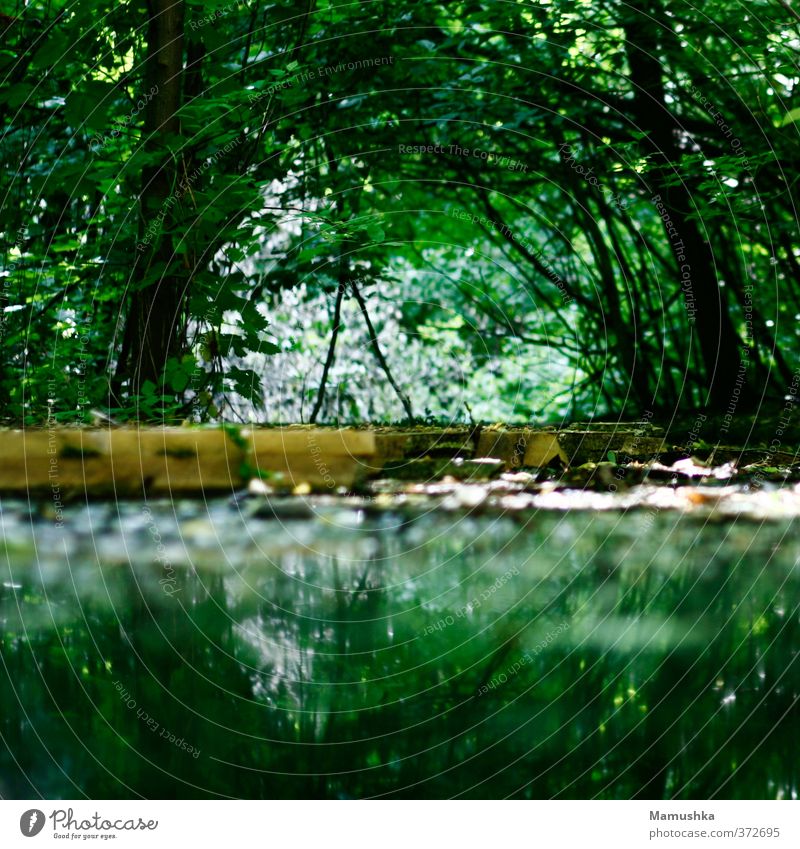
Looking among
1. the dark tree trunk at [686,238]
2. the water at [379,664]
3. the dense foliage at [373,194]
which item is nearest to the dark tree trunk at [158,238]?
the dense foliage at [373,194]

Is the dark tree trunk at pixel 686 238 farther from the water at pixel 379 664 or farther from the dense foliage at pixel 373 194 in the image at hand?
the water at pixel 379 664

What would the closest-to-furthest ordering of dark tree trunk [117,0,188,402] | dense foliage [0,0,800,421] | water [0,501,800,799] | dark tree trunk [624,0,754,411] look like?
1. water [0,501,800,799]
2. dark tree trunk [117,0,188,402]
3. dense foliage [0,0,800,421]
4. dark tree trunk [624,0,754,411]

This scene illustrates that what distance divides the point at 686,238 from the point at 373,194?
173 centimetres

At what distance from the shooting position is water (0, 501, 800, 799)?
1.08 m

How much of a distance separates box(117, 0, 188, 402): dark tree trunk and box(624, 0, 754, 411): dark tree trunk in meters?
2.26

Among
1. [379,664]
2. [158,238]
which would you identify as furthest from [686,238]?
[379,664]

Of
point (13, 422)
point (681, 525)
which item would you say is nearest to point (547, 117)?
point (681, 525)

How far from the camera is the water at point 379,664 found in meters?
1.08

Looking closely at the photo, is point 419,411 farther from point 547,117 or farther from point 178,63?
point 178,63

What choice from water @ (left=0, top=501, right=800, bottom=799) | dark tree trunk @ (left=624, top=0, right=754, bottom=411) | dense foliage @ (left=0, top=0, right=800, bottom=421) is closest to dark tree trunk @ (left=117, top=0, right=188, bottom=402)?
dense foliage @ (left=0, top=0, right=800, bottom=421)

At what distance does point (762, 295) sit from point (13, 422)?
381 cm

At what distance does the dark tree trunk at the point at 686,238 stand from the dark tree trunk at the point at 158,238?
2256 millimetres

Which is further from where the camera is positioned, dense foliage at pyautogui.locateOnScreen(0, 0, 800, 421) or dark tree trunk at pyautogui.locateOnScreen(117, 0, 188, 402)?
dense foliage at pyautogui.locateOnScreen(0, 0, 800, 421)

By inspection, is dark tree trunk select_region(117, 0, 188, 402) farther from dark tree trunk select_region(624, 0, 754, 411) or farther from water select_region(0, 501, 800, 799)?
dark tree trunk select_region(624, 0, 754, 411)
